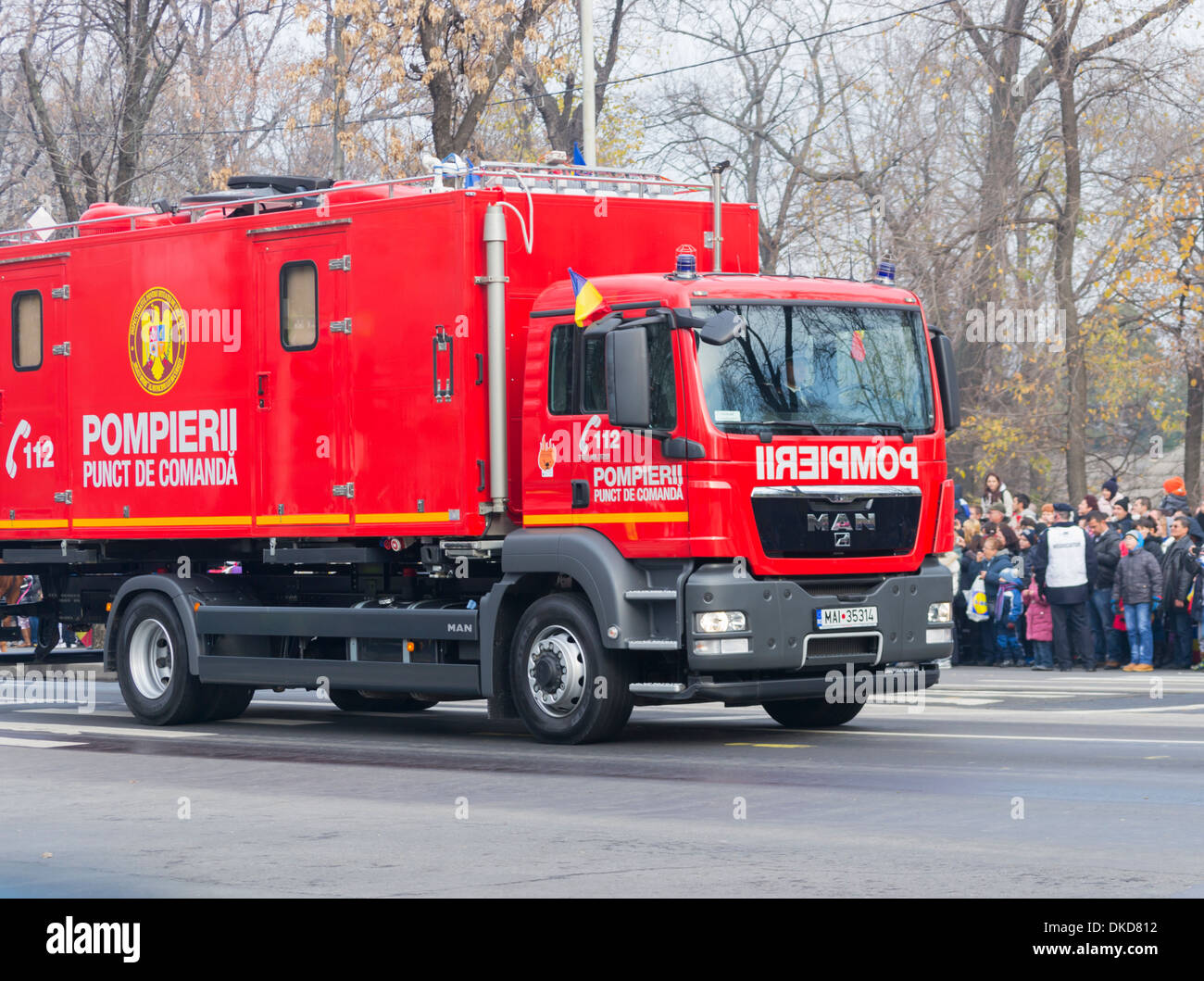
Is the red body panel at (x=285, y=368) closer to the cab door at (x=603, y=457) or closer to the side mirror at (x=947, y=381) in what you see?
the cab door at (x=603, y=457)

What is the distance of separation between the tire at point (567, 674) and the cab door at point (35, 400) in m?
5.04

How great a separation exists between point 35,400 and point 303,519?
133 inches

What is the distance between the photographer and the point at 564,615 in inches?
500

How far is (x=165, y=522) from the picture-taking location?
15203 millimetres

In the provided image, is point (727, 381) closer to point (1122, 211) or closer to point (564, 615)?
point (564, 615)

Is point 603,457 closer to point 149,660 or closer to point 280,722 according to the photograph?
point 280,722

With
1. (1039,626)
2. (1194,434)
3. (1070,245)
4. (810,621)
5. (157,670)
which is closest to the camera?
(810,621)

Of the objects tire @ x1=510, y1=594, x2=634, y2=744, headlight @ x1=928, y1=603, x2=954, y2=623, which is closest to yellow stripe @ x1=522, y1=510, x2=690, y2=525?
tire @ x1=510, y1=594, x2=634, y2=744

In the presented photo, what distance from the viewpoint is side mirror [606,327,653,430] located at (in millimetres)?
11992

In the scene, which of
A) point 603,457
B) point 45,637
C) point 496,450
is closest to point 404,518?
point 496,450

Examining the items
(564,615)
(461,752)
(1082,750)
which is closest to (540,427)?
(564,615)

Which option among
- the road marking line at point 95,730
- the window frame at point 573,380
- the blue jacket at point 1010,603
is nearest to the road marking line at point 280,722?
the road marking line at point 95,730

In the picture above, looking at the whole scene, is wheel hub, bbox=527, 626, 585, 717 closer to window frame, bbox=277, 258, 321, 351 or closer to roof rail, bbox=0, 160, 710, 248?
window frame, bbox=277, 258, 321, 351

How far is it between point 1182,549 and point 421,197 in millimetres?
10816
